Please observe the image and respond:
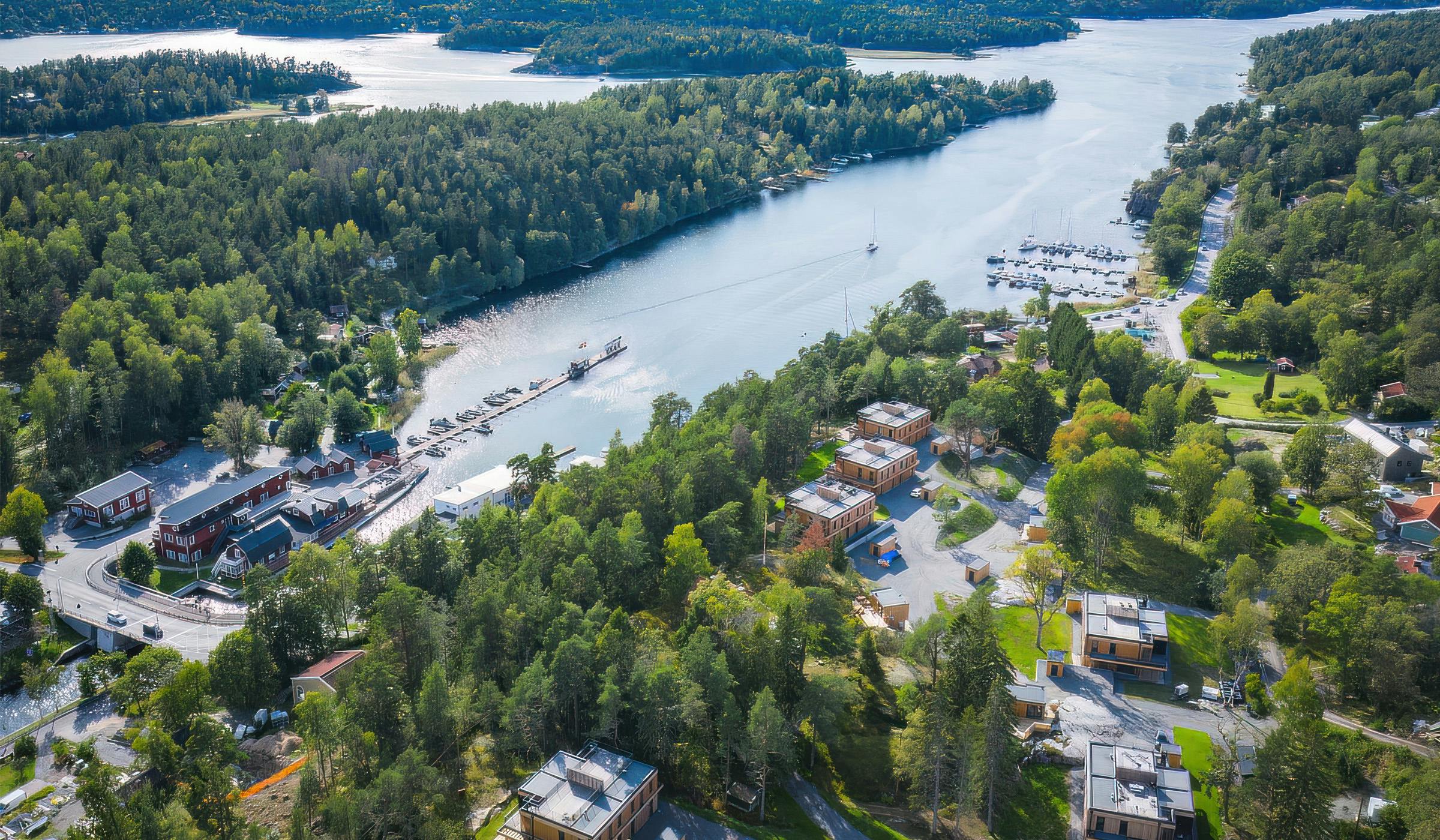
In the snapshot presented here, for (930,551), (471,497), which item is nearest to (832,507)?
(930,551)

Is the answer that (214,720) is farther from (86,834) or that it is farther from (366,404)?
(366,404)

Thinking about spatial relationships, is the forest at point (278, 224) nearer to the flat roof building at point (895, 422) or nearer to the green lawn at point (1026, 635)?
the flat roof building at point (895, 422)

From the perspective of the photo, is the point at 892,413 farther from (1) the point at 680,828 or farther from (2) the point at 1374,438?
(1) the point at 680,828

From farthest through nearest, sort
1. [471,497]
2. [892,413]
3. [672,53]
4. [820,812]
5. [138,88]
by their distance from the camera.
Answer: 1. [672,53]
2. [138,88]
3. [892,413]
4. [471,497]
5. [820,812]

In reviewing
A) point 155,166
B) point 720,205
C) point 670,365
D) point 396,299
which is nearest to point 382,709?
point 670,365

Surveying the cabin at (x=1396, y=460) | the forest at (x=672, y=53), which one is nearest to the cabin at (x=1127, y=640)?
the cabin at (x=1396, y=460)

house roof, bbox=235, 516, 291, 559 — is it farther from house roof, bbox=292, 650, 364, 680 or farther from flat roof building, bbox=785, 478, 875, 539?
flat roof building, bbox=785, 478, 875, 539
